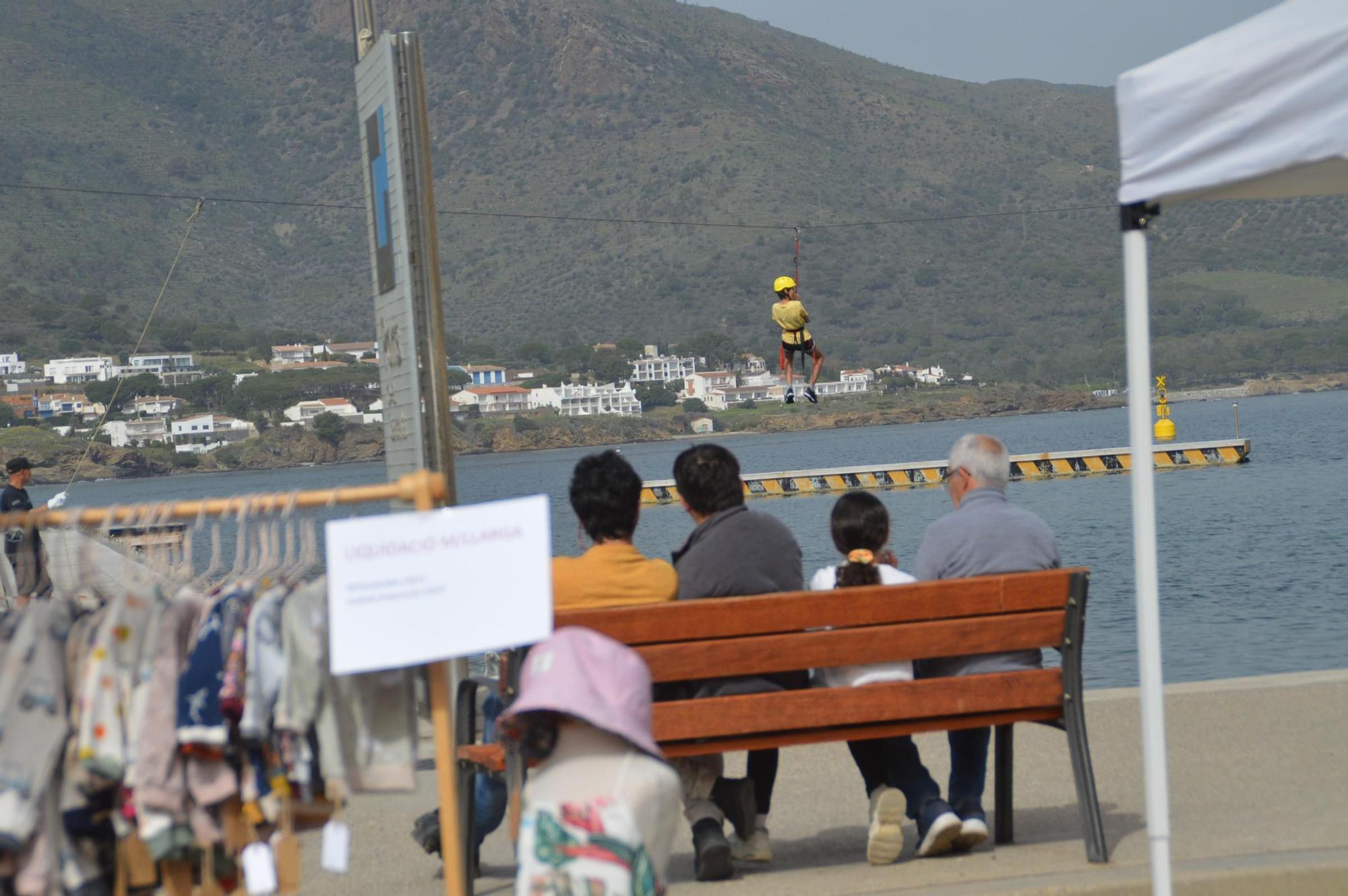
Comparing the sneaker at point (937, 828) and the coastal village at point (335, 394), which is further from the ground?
the coastal village at point (335, 394)

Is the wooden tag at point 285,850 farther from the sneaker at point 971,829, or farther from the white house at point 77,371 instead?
the white house at point 77,371

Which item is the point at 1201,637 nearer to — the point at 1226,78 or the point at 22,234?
the point at 1226,78

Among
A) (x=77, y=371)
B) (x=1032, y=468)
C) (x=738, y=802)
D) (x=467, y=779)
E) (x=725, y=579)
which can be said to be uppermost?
(x=77, y=371)

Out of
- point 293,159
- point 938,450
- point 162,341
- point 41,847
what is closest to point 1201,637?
point 41,847

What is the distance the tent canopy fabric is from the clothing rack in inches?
74.1

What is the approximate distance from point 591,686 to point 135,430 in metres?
129

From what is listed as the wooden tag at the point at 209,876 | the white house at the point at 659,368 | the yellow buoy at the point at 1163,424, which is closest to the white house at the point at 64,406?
the white house at the point at 659,368

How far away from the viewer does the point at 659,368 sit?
134 m

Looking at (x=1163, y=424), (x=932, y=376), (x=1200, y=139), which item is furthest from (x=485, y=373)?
(x=1200, y=139)

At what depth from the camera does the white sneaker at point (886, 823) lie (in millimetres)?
4691

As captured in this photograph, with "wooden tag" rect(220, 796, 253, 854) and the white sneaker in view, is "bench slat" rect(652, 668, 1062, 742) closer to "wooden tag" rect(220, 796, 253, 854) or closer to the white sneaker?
the white sneaker

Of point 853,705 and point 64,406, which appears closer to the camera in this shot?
point 853,705

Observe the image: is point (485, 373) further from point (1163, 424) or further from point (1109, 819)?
point (1109, 819)

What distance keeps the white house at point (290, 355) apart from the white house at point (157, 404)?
362 inches
